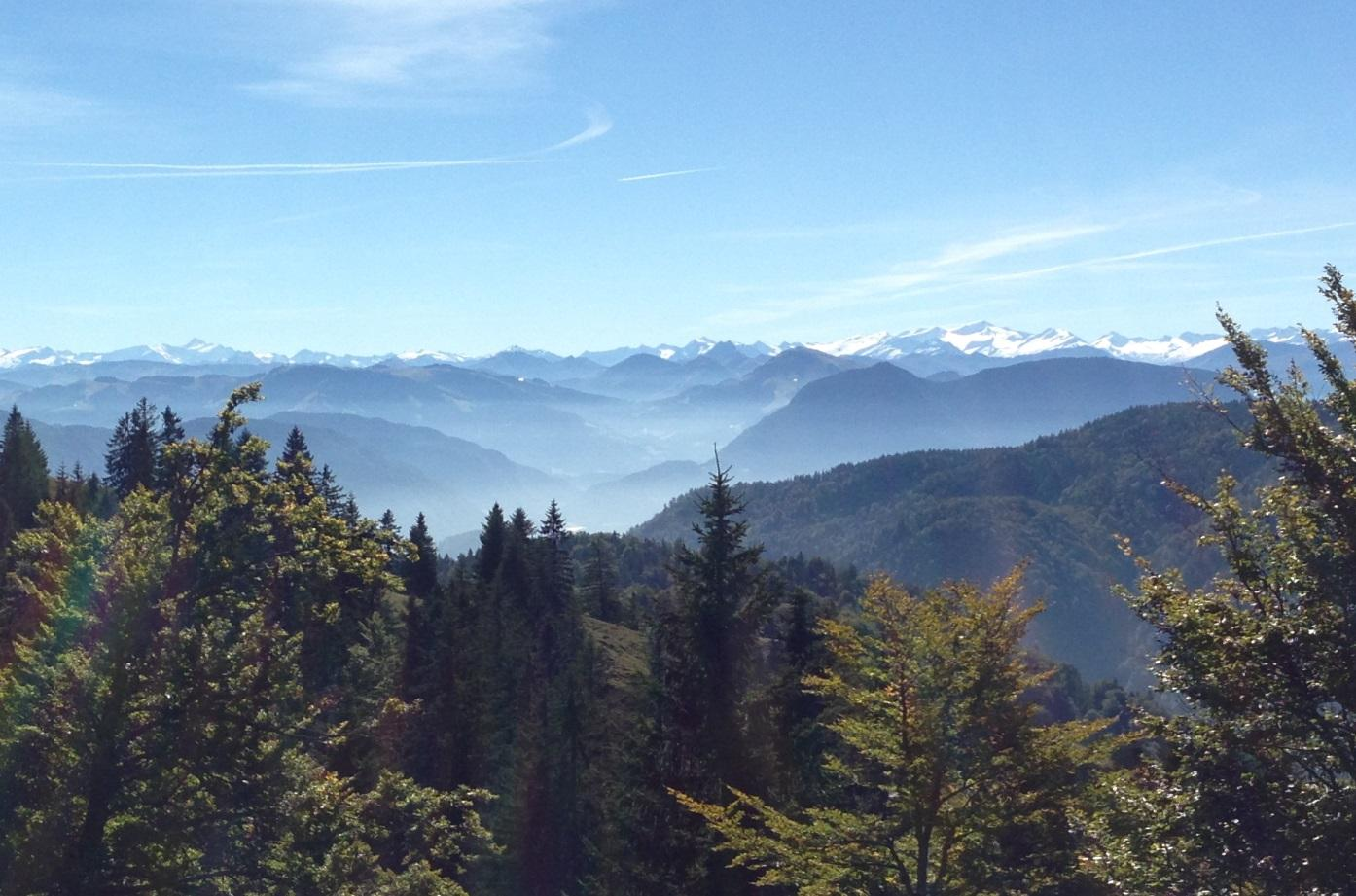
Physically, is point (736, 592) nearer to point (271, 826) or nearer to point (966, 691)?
point (966, 691)

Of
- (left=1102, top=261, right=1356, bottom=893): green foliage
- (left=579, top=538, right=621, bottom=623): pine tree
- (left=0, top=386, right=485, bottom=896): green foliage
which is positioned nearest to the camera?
(left=1102, top=261, right=1356, bottom=893): green foliage

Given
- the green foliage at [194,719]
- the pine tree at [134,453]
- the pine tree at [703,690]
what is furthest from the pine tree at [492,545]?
the green foliage at [194,719]

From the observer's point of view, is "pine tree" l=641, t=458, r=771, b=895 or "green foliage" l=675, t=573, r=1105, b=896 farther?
"pine tree" l=641, t=458, r=771, b=895

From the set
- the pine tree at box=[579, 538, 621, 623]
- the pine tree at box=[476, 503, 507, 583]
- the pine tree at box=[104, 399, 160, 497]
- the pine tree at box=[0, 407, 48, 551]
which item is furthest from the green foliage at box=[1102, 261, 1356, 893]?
the pine tree at box=[579, 538, 621, 623]

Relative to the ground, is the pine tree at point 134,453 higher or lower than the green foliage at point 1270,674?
higher

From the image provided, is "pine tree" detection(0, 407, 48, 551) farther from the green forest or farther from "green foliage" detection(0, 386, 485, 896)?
the green forest

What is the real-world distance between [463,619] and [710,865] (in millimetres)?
32454

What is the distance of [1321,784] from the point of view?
9.35 metres

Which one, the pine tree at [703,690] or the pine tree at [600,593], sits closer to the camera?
the pine tree at [703,690]

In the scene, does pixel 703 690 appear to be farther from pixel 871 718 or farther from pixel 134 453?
pixel 134 453

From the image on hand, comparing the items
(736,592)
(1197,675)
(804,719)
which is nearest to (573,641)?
(804,719)

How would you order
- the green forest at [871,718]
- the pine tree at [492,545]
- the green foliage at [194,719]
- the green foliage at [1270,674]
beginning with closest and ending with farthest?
the green foliage at [1270,674]
the green forest at [871,718]
the green foliage at [194,719]
the pine tree at [492,545]

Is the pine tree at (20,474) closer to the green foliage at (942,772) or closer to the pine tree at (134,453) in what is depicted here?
the pine tree at (134,453)

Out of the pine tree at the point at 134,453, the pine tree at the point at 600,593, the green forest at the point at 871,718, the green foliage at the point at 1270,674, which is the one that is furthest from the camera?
the pine tree at the point at 600,593
